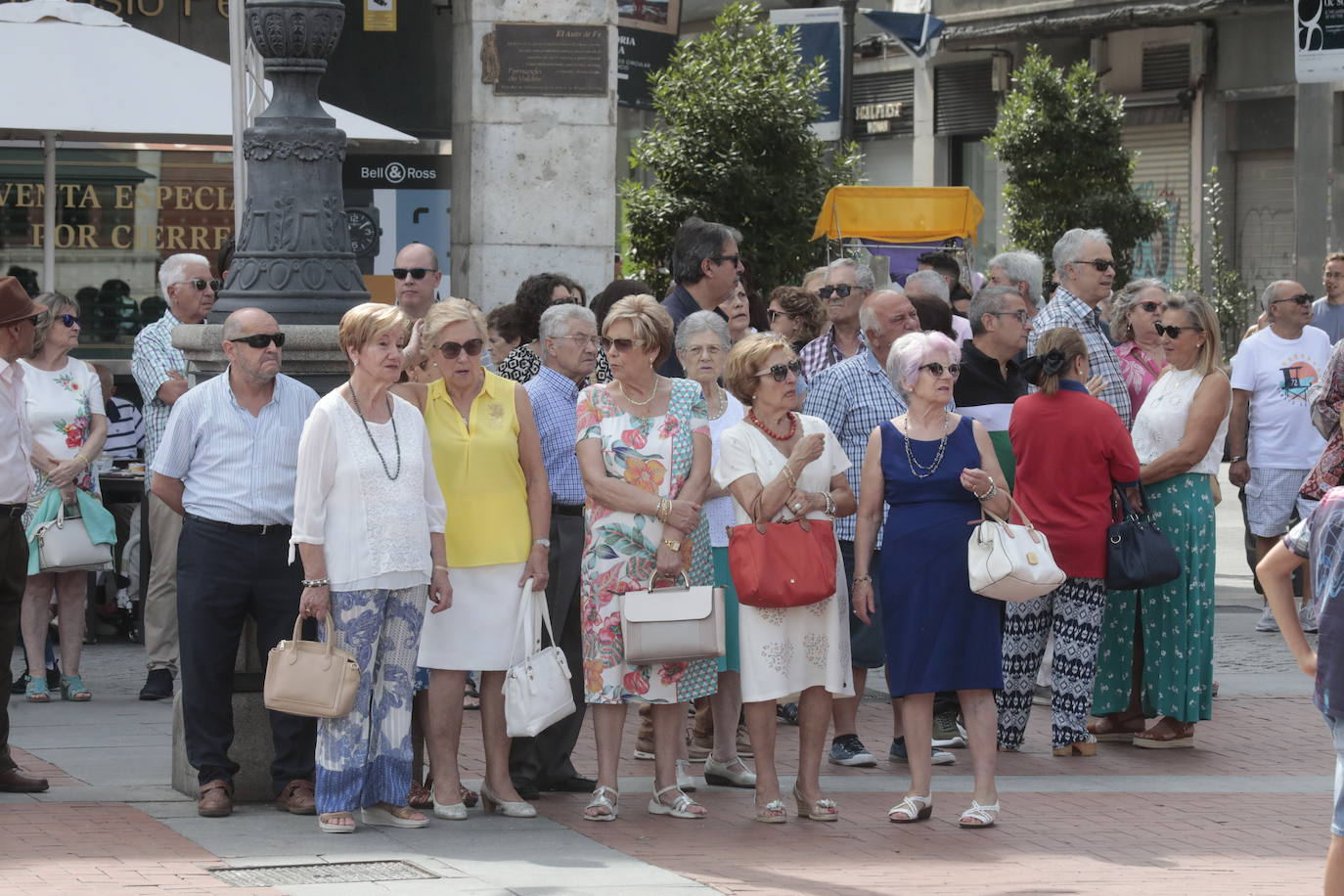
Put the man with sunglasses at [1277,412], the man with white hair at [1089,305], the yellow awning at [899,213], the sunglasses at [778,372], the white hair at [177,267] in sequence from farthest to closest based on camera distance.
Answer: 1. the yellow awning at [899,213]
2. the man with sunglasses at [1277,412]
3. the white hair at [177,267]
4. the man with white hair at [1089,305]
5. the sunglasses at [778,372]

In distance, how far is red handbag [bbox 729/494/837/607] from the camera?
7867 mm

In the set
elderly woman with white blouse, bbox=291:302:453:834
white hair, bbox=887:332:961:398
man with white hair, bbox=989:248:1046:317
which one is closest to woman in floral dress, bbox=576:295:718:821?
elderly woman with white blouse, bbox=291:302:453:834

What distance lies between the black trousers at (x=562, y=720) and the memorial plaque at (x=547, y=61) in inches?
348

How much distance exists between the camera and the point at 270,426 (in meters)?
7.88

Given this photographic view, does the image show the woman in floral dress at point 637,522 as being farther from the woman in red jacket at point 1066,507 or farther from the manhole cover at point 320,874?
the woman in red jacket at point 1066,507

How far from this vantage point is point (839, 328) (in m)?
10.5

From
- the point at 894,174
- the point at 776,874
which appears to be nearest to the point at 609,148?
the point at 776,874

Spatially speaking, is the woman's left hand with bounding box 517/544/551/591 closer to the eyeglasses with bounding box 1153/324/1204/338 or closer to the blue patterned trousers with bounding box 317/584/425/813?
the blue patterned trousers with bounding box 317/584/425/813

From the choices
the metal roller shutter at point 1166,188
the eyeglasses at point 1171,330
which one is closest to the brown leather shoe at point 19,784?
the eyeglasses at point 1171,330

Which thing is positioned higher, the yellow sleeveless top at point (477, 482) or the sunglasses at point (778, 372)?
the sunglasses at point (778, 372)

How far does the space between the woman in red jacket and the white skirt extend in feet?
8.37

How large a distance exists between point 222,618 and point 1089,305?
15.2 ft

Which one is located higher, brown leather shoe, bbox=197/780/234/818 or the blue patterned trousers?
the blue patterned trousers

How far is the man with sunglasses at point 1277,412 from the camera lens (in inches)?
516
